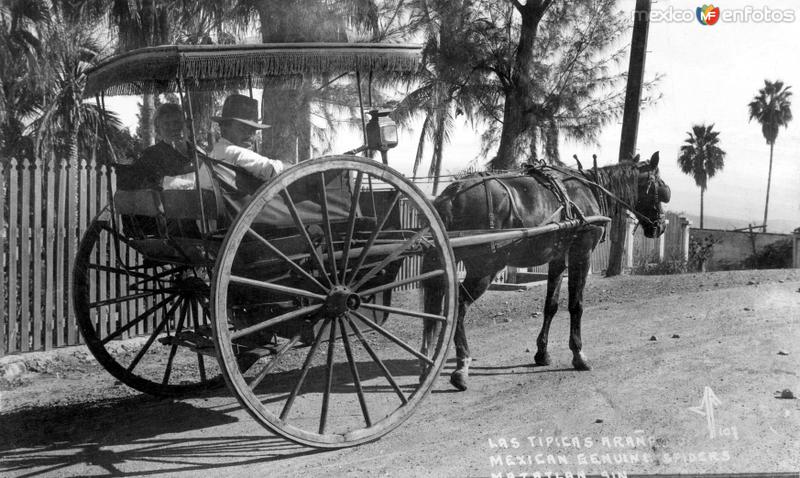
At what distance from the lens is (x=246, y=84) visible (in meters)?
5.90

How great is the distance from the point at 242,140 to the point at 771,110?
1539 inches

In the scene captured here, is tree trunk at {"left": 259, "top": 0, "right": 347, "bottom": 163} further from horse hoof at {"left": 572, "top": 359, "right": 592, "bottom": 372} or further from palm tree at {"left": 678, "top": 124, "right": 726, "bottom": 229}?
palm tree at {"left": 678, "top": 124, "right": 726, "bottom": 229}

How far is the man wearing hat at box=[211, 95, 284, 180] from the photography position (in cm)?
447

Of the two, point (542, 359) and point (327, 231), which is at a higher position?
point (327, 231)

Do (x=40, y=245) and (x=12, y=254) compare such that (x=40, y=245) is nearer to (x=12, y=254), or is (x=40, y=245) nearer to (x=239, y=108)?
(x=12, y=254)

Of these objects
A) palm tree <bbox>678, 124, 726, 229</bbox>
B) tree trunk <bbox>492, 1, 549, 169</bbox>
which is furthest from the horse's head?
palm tree <bbox>678, 124, 726, 229</bbox>

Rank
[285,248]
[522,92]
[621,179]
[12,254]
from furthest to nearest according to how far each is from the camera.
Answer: [522,92] < [621,179] < [12,254] < [285,248]

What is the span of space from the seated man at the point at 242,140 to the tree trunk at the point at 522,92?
9.60 m

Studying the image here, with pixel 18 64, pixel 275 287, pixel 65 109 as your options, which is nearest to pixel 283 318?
pixel 275 287

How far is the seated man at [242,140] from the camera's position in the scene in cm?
447

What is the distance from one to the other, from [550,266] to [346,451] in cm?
340

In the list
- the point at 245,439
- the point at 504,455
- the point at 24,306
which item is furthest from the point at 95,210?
the point at 504,455

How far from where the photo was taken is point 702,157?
160 feet

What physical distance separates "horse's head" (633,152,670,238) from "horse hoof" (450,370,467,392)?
311 centimetres
